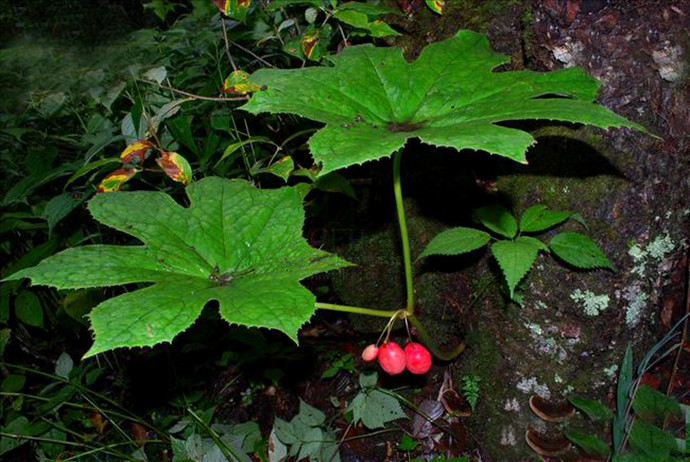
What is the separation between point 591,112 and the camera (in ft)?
3.28

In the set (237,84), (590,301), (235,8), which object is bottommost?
(590,301)

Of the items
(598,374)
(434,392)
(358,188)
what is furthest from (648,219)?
(358,188)

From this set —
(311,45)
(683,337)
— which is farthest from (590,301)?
(311,45)

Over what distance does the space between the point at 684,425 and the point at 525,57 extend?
1.29 metres

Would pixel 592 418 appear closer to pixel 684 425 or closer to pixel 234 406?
pixel 684 425

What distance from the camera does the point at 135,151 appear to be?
193 centimetres

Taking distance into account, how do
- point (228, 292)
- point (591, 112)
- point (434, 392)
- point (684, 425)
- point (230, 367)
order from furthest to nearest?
1. point (230, 367)
2. point (434, 392)
3. point (684, 425)
4. point (228, 292)
5. point (591, 112)

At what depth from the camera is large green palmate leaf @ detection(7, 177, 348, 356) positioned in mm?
1034

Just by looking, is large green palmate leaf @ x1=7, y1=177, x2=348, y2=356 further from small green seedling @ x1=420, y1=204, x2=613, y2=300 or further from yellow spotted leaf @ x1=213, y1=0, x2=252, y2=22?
yellow spotted leaf @ x1=213, y1=0, x2=252, y2=22

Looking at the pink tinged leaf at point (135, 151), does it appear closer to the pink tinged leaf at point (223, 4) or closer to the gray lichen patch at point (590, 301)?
the pink tinged leaf at point (223, 4)

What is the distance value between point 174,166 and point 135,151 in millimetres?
219

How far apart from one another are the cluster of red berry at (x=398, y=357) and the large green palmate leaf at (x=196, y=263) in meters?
0.33

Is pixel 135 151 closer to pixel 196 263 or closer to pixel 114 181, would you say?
pixel 114 181

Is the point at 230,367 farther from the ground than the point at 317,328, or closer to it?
closer to it
